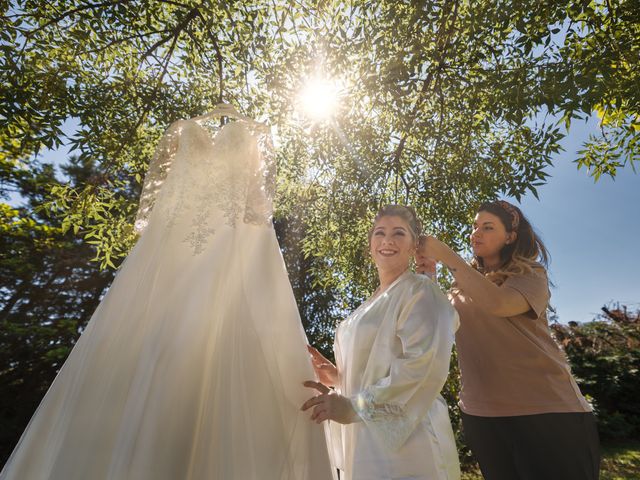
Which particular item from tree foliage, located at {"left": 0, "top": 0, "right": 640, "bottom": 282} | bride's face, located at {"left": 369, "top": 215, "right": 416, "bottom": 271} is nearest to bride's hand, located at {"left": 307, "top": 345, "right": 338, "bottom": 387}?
bride's face, located at {"left": 369, "top": 215, "right": 416, "bottom": 271}

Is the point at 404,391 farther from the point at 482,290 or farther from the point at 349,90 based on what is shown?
the point at 349,90

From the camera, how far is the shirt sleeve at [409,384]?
5.08 ft

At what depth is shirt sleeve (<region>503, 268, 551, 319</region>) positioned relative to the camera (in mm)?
2105

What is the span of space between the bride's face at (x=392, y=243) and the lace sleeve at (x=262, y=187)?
0.64 m

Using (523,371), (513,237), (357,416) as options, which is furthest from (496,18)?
(357,416)

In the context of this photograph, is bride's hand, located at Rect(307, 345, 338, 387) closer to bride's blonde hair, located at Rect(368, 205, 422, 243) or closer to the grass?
bride's blonde hair, located at Rect(368, 205, 422, 243)

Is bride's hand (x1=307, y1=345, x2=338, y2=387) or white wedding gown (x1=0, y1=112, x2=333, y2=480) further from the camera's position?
bride's hand (x1=307, y1=345, x2=338, y2=387)

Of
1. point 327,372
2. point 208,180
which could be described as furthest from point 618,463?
point 208,180

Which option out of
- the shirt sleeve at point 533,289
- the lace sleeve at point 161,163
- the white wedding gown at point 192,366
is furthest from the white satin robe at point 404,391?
the lace sleeve at point 161,163

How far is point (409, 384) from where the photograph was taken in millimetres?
1552

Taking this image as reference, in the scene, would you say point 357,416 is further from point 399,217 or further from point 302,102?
point 302,102

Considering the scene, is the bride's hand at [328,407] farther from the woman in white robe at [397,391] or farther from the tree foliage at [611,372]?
the tree foliage at [611,372]

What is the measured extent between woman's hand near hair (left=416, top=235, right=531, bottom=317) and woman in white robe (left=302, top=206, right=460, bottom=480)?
0.34 metres

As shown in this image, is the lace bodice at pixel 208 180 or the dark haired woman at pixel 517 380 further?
the dark haired woman at pixel 517 380
